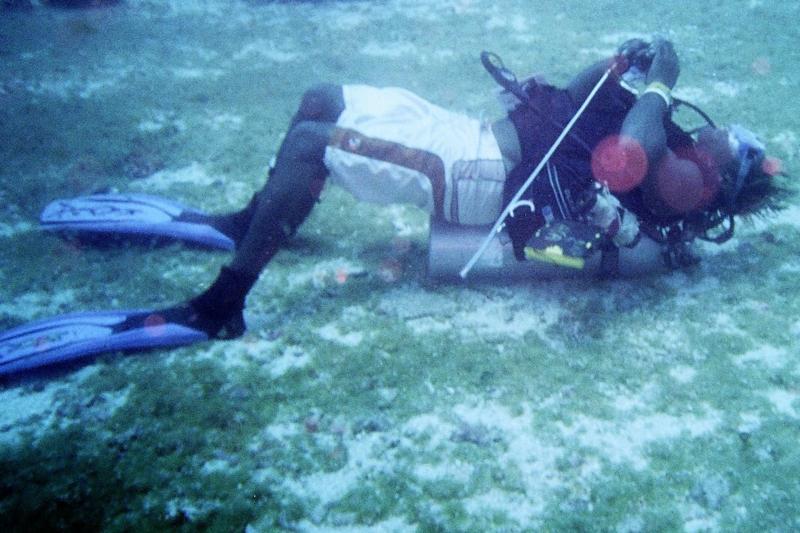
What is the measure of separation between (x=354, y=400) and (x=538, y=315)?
5.16ft

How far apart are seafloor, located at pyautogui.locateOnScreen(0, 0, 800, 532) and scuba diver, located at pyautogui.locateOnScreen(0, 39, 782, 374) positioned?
46 cm

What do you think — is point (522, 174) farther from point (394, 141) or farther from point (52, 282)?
point (52, 282)

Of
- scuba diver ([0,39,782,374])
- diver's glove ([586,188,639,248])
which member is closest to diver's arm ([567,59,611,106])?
scuba diver ([0,39,782,374])

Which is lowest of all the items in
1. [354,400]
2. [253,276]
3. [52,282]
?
[52,282]

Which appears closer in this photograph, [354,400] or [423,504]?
[423,504]

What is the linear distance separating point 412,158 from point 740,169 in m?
2.24

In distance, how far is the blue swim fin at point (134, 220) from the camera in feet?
14.7

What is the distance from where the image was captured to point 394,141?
141 inches

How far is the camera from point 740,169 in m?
3.52

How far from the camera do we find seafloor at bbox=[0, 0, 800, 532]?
258 centimetres

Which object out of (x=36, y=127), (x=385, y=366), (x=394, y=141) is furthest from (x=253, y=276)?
(x=36, y=127)

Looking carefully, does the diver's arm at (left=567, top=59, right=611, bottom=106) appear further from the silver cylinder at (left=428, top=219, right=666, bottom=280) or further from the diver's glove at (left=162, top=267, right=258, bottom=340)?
the diver's glove at (left=162, top=267, right=258, bottom=340)

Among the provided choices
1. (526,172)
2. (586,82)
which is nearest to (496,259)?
(526,172)

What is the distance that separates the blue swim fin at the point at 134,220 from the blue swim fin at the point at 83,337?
106 cm
